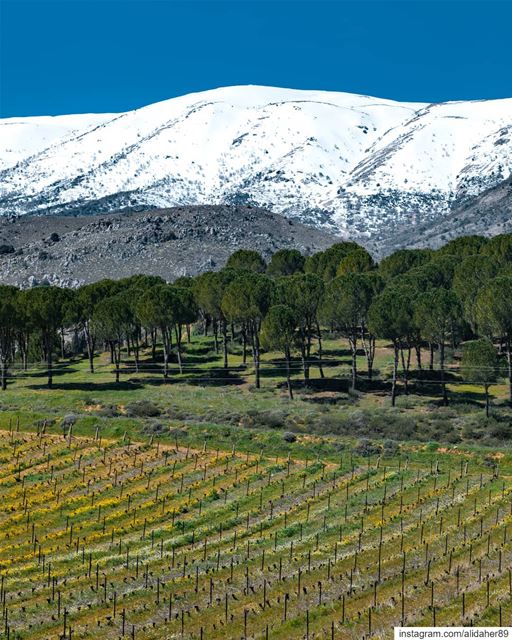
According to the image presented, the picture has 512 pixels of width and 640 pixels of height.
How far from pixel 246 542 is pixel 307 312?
6016cm

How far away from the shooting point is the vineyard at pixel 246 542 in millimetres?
34969

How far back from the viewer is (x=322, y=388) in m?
98.0

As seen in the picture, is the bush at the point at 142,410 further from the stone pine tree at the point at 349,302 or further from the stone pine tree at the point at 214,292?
the stone pine tree at the point at 214,292

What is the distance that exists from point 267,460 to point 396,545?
20.2m

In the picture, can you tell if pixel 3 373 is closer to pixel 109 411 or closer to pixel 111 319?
pixel 111 319

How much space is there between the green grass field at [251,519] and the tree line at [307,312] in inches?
368

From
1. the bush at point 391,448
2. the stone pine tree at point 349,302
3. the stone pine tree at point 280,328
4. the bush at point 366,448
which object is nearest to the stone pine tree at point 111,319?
the stone pine tree at point 280,328

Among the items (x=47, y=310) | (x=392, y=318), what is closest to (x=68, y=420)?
(x=47, y=310)

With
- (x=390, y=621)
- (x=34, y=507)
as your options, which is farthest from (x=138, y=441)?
(x=390, y=621)

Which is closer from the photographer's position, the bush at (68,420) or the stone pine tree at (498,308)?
the bush at (68,420)

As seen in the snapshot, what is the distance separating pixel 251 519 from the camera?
4862cm

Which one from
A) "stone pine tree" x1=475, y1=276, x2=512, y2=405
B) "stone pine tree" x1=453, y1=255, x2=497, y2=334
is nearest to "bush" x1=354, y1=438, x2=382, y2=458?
"stone pine tree" x1=475, y1=276, x2=512, y2=405

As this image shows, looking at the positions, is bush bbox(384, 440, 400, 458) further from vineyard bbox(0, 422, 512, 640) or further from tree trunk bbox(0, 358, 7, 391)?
tree trunk bbox(0, 358, 7, 391)

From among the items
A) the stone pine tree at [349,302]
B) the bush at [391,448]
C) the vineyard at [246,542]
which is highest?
the stone pine tree at [349,302]
